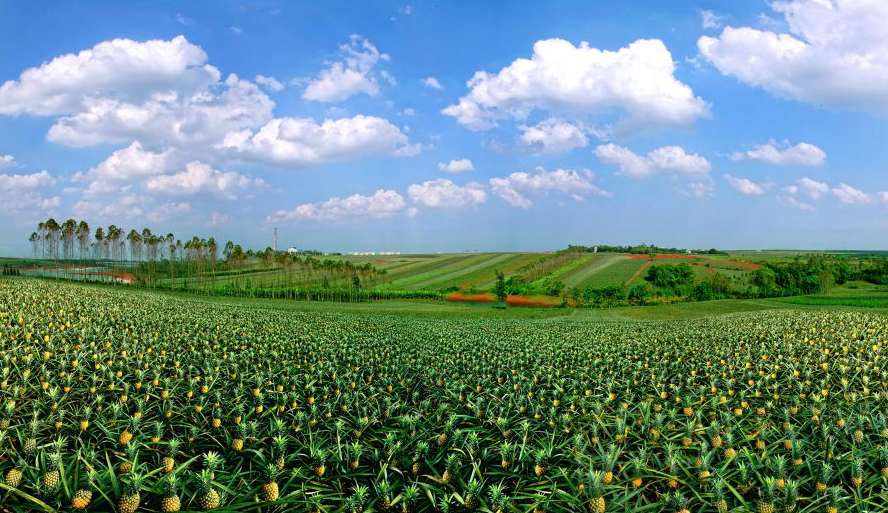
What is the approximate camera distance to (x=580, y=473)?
14.8 ft

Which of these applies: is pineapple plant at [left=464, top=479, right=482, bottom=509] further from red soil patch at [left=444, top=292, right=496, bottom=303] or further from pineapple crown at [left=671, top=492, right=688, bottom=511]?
red soil patch at [left=444, top=292, right=496, bottom=303]

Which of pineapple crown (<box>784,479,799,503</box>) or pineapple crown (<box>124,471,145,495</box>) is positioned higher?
pineapple crown (<box>124,471,145,495</box>)

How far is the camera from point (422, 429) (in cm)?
570

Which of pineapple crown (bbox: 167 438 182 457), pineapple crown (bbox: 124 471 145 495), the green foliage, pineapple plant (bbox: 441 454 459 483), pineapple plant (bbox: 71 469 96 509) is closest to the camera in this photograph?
pineapple plant (bbox: 71 469 96 509)

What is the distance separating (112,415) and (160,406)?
1.71 feet

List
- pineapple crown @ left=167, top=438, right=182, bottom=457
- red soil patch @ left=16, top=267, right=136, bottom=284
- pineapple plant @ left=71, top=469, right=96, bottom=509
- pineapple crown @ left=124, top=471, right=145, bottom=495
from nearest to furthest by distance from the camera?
pineapple plant @ left=71, top=469, right=96, bottom=509 < pineapple crown @ left=124, top=471, right=145, bottom=495 < pineapple crown @ left=167, top=438, right=182, bottom=457 < red soil patch @ left=16, top=267, right=136, bottom=284

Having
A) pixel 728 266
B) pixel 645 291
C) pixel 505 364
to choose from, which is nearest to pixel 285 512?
pixel 505 364

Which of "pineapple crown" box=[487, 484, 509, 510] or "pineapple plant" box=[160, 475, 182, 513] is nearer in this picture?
"pineapple plant" box=[160, 475, 182, 513]

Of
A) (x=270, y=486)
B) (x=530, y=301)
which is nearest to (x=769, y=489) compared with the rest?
(x=270, y=486)

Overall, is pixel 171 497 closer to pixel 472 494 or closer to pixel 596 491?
pixel 472 494

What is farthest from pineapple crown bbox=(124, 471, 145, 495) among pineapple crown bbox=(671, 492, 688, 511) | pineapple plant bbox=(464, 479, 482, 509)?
pineapple crown bbox=(671, 492, 688, 511)

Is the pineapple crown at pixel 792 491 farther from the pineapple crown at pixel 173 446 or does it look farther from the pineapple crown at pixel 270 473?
the pineapple crown at pixel 173 446

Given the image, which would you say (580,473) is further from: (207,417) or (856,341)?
(856,341)

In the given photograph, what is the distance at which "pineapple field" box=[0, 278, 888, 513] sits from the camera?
437 cm
